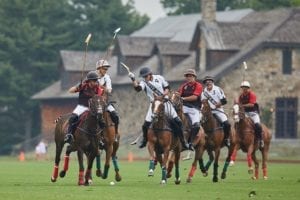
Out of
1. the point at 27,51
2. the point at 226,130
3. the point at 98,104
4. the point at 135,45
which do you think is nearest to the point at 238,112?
the point at 226,130

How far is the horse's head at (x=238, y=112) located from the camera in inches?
1412

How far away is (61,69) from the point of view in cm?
9231

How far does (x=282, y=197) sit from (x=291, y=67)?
50.5 m

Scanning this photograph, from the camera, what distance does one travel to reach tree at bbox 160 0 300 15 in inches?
3900

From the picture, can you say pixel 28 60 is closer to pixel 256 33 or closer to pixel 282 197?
pixel 256 33

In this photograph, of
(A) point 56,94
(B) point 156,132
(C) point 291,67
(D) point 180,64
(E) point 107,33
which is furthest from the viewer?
(E) point 107,33

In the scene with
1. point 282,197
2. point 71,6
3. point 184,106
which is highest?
point 71,6

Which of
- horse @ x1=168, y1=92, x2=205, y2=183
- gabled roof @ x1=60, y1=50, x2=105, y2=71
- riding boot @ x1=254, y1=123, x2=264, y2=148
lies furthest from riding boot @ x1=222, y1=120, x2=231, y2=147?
gabled roof @ x1=60, y1=50, x2=105, y2=71

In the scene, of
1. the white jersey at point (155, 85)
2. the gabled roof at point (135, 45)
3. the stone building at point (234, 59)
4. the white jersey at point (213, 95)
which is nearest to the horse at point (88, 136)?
the white jersey at point (155, 85)

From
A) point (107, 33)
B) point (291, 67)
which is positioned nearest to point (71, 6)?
point (107, 33)

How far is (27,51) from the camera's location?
322 feet

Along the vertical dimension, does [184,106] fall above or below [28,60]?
below

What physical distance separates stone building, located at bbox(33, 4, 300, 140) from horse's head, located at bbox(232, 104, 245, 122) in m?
33.4

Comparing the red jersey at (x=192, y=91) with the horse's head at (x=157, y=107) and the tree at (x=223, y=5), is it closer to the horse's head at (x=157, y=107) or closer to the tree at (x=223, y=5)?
the horse's head at (x=157, y=107)
